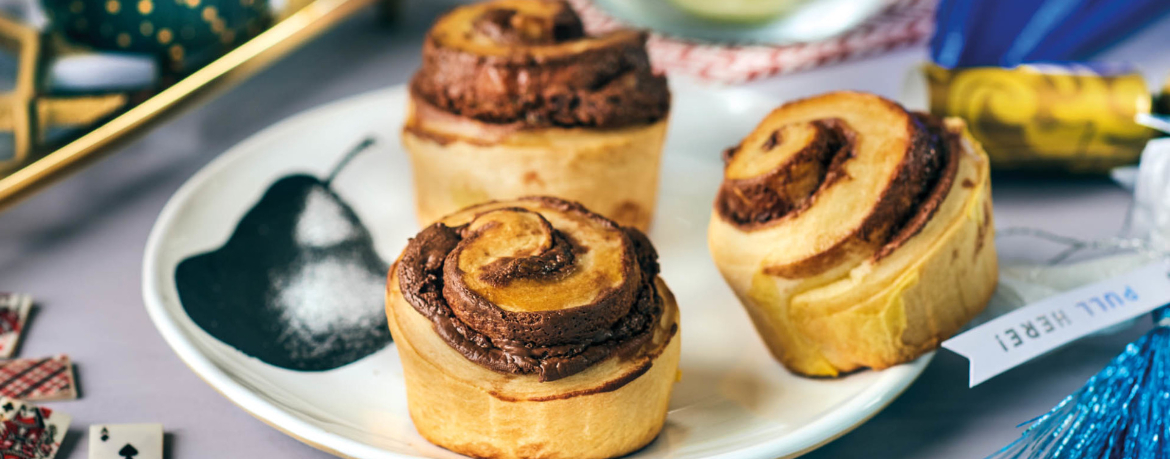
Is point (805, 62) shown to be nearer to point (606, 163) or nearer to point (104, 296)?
point (606, 163)

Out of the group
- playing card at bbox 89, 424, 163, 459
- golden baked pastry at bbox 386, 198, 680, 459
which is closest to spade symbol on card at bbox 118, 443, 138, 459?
playing card at bbox 89, 424, 163, 459

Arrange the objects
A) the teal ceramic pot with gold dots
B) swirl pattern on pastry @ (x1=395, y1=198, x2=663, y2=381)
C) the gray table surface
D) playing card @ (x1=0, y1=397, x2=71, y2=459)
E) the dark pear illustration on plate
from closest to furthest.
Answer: swirl pattern on pastry @ (x1=395, y1=198, x2=663, y2=381)
playing card @ (x1=0, y1=397, x2=71, y2=459)
the gray table surface
the dark pear illustration on plate
the teal ceramic pot with gold dots

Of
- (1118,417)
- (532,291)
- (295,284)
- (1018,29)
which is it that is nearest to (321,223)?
(295,284)

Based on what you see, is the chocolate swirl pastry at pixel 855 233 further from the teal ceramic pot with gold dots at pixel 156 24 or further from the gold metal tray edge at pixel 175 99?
the teal ceramic pot with gold dots at pixel 156 24

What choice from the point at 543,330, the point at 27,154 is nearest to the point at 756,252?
the point at 543,330

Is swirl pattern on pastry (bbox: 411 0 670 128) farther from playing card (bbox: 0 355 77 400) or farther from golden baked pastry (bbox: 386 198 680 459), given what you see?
playing card (bbox: 0 355 77 400)
